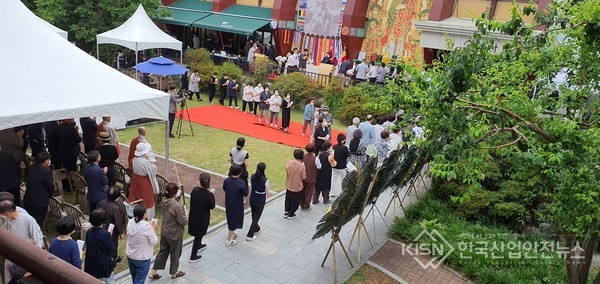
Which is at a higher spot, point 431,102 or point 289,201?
point 431,102

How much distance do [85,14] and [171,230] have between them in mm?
18225

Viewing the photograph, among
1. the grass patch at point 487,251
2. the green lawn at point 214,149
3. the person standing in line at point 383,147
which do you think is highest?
the person standing in line at point 383,147

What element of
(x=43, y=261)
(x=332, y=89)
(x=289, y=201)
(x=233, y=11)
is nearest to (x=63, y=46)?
(x=289, y=201)

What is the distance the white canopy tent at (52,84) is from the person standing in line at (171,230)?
206 cm

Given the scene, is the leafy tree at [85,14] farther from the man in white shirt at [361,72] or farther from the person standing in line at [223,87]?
the man in white shirt at [361,72]

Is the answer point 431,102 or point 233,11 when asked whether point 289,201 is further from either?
point 233,11

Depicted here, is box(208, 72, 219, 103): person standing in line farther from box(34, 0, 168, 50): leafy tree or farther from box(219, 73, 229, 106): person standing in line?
box(34, 0, 168, 50): leafy tree

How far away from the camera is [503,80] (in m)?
5.67

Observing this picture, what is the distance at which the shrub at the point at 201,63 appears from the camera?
21641 mm

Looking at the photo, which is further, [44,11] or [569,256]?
[44,11]

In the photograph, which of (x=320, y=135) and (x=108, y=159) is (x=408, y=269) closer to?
(x=320, y=135)

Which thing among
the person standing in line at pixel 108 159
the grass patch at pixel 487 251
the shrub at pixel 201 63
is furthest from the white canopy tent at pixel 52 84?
the shrub at pixel 201 63

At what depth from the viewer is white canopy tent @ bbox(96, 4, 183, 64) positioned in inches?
696

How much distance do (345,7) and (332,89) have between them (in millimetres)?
6265
